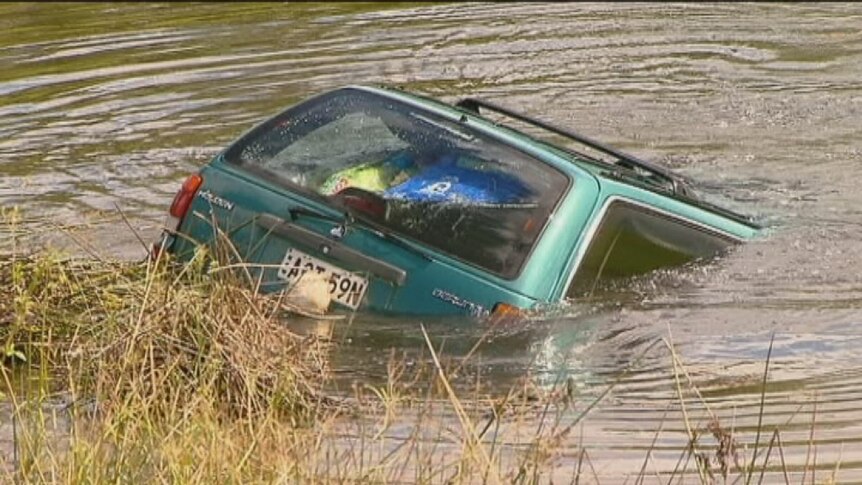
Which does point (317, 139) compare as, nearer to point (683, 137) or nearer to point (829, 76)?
point (683, 137)

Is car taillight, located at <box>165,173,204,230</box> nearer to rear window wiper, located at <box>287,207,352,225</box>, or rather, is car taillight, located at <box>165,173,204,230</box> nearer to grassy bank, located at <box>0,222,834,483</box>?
grassy bank, located at <box>0,222,834,483</box>

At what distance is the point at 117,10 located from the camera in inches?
774

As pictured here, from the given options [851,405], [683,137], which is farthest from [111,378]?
[683,137]

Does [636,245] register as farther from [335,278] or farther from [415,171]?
[335,278]

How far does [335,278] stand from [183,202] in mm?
832

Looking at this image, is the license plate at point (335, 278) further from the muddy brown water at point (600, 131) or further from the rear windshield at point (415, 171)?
the rear windshield at point (415, 171)

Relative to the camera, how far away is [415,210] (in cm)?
804

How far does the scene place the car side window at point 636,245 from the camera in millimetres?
8242

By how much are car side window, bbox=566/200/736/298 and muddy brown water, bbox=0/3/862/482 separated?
0.11 m

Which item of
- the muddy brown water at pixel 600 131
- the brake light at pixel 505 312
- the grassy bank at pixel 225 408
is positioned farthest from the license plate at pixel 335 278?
the brake light at pixel 505 312

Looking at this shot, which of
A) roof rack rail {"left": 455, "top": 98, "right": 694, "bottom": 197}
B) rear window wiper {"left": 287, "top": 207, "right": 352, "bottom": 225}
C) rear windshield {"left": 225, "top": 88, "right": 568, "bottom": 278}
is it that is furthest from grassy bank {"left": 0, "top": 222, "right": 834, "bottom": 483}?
roof rack rail {"left": 455, "top": 98, "right": 694, "bottom": 197}

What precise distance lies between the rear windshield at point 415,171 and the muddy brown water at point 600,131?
1.37 ft

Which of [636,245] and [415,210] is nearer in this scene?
[415,210]

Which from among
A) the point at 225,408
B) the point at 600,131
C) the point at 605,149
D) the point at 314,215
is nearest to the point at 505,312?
the point at 314,215
